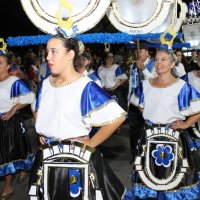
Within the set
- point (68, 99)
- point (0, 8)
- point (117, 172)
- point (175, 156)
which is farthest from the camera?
point (0, 8)

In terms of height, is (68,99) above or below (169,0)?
below

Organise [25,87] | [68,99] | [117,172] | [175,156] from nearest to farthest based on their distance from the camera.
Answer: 1. [68,99]
2. [175,156]
3. [25,87]
4. [117,172]

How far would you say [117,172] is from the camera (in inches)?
214

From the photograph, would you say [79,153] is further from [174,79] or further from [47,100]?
[174,79]

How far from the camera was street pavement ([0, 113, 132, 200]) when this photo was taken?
4.82 metres

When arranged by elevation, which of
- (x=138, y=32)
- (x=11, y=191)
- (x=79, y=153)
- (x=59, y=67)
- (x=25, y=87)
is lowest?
(x=11, y=191)

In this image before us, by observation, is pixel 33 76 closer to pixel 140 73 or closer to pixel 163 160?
pixel 140 73

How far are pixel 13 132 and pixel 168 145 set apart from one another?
6.40 ft

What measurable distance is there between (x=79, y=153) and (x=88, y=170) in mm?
134

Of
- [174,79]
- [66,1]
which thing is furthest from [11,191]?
[66,1]

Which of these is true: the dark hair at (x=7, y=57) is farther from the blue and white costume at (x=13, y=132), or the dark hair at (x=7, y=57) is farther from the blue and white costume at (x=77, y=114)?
the blue and white costume at (x=77, y=114)

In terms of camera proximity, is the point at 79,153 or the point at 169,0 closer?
the point at 79,153

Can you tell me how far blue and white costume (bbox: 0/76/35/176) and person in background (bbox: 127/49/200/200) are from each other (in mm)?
1525

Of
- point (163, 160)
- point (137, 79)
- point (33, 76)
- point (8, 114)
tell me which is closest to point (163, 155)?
point (163, 160)
